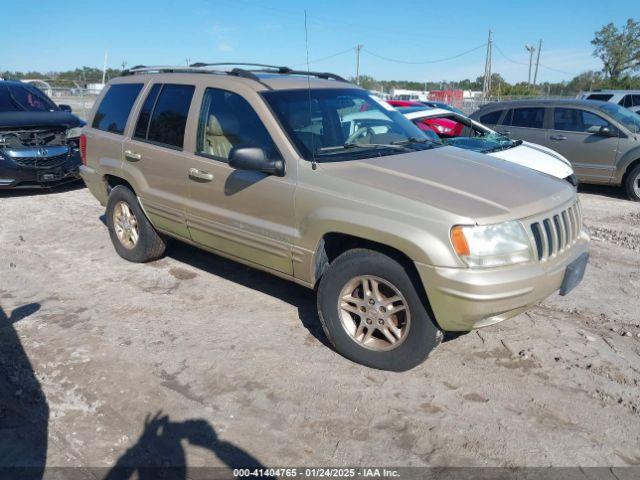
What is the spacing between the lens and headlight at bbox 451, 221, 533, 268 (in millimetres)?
3180

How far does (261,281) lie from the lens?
5398mm

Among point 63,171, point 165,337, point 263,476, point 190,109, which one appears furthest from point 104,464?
point 63,171

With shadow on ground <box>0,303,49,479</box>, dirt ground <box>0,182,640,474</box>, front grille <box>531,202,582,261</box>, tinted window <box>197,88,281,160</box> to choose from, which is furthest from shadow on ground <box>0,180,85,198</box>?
front grille <box>531,202,582,261</box>

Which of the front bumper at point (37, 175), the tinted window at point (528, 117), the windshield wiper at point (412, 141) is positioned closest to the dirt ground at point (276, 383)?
the windshield wiper at point (412, 141)

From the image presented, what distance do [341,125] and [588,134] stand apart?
22.4ft

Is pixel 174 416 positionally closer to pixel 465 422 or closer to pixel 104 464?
pixel 104 464

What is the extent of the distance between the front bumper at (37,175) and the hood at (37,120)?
22.7 inches

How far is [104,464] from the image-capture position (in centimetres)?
284

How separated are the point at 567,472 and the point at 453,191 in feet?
5.53

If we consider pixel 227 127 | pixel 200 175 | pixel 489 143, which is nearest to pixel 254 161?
pixel 227 127

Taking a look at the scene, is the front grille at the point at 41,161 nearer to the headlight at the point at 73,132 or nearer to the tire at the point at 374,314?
the headlight at the point at 73,132

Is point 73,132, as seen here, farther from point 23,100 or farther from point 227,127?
point 227,127

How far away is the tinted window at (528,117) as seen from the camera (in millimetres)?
10102

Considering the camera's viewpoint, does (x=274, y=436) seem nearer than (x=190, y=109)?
Yes
